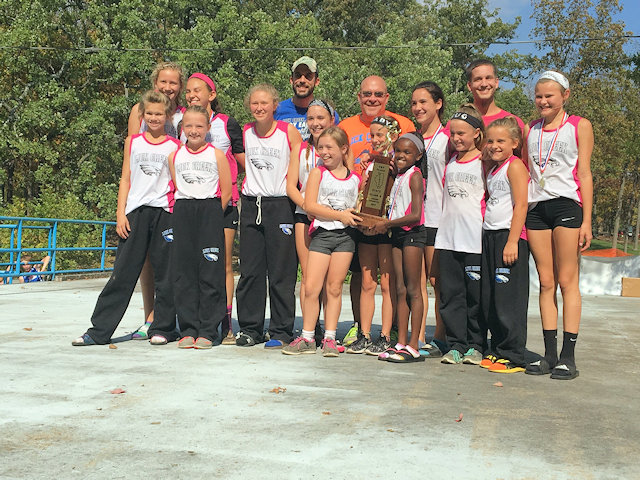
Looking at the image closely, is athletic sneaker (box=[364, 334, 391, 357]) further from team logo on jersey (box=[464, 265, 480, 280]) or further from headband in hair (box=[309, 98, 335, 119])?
headband in hair (box=[309, 98, 335, 119])

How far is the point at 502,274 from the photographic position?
18.1 feet

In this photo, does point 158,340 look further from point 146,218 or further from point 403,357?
point 403,357

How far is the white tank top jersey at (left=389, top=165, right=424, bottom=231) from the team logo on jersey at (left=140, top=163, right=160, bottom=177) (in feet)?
6.31

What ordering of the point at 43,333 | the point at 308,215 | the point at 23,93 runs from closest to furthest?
1. the point at 308,215
2. the point at 43,333
3. the point at 23,93

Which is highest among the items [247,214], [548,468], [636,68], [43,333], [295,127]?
[636,68]

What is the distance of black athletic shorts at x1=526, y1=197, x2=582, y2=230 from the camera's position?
17.1 feet

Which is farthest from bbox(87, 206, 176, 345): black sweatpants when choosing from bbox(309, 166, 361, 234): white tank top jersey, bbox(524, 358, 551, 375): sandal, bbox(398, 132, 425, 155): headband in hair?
bbox(524, 358, 551, 375): sandal

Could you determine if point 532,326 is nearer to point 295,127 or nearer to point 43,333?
point 295,127

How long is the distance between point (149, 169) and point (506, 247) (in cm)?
290

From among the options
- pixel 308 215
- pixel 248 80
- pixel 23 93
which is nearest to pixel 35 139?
pixel 23 93

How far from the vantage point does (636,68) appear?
24.8 meters

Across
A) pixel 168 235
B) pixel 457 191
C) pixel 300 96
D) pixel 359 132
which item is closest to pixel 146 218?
pixel 168 235

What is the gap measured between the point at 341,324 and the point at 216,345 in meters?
2.15

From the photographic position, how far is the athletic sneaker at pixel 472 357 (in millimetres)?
5613
